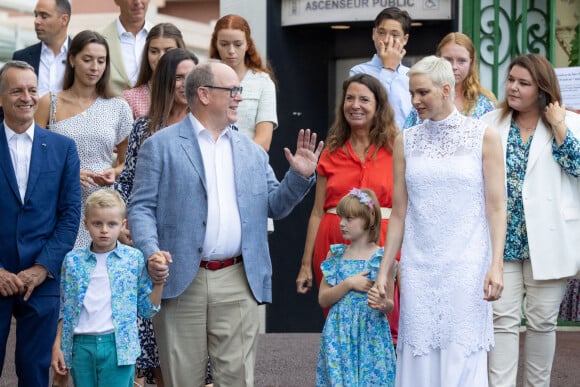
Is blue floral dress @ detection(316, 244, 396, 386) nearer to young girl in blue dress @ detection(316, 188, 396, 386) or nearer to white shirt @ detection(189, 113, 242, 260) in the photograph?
Result: young girl in blue dress @ detection(316, 188, 396, 386)

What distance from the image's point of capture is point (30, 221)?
730 cm

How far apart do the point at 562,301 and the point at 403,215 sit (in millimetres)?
1914

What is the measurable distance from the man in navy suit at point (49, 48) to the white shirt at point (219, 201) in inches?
Answer: 101

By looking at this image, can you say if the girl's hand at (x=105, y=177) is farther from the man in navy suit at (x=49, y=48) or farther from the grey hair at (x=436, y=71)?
the grey hair at (x=436, y=71)

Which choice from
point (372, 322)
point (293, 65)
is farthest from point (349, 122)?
point (293, 65)

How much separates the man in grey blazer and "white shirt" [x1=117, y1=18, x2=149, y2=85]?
247cm

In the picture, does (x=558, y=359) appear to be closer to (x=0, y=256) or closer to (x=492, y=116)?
(x=492, y=116)

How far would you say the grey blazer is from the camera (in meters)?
6.72

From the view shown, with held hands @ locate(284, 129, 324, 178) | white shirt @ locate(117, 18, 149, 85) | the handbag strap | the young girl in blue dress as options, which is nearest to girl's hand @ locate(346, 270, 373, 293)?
the young girl in blue dress

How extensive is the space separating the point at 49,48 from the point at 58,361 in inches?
Result: 108

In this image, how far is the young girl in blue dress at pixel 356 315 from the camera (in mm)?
7559

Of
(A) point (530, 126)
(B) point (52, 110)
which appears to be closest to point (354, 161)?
(A) point (530, 126)

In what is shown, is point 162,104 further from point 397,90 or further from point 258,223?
point 397,90

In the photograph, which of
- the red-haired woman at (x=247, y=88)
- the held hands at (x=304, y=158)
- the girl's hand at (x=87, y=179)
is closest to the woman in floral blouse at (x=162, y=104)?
the girl's hand at (x=87, y=179)
